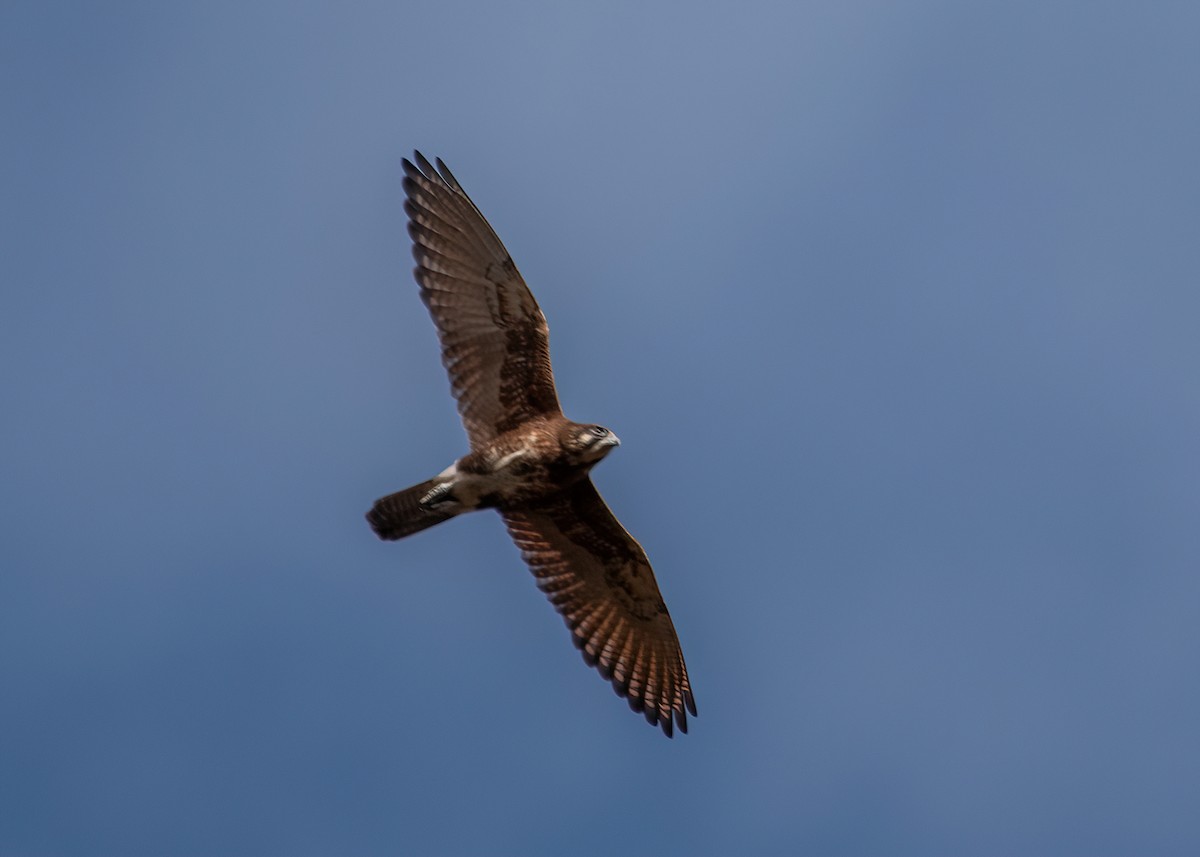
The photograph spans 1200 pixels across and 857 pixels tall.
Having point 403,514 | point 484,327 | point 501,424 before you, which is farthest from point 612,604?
point 484,327

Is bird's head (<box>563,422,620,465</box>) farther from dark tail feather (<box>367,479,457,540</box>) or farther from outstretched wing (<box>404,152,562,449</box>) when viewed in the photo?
dark tail feather (<box>367,479,457,540</box>)

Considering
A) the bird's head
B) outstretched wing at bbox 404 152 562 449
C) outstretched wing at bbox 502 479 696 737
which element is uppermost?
outstretched wing at bbox 404 152 562 449

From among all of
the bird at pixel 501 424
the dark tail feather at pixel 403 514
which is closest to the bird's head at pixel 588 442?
the bird at pixel 501 424

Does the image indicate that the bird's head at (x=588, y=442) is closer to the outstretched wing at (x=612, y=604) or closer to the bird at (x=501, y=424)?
the bird at (x=501, y=424)

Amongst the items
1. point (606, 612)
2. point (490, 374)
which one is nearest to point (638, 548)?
point (606, 612)

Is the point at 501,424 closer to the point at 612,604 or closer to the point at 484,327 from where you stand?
the point at 484,327

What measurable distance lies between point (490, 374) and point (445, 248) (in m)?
1.24

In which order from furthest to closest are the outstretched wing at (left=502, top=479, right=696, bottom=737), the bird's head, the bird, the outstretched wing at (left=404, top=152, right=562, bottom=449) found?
the outstretched wing at (left=502, top=479, right=696, bottom=737)
the outstretched wing at (left=404, top=152, right=562, bottom=449)
the bird
the bird's head

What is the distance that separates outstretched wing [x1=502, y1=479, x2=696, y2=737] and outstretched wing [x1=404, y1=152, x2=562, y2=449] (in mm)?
1058

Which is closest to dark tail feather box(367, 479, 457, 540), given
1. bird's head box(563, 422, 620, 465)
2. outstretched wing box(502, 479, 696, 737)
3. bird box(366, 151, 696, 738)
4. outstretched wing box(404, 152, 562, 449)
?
bird box(366, 151, 696, 738)

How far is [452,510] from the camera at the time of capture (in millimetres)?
14914

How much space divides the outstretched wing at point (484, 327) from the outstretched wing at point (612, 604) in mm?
1058

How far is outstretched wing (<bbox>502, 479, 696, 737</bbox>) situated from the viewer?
50.8 feet

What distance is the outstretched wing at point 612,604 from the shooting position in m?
15.5
